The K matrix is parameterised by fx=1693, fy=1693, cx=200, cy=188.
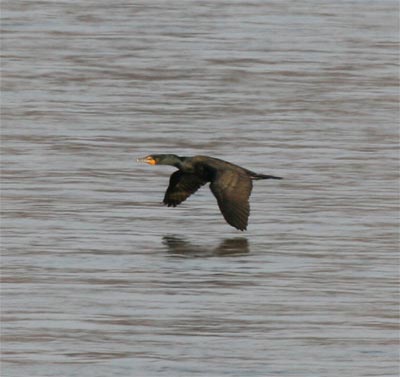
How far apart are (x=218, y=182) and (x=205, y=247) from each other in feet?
2.49

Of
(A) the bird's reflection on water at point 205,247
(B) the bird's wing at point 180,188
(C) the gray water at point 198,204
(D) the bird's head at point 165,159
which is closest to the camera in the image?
(C) the gray water at point 198,204

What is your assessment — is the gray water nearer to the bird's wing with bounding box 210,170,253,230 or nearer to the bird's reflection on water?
the bird's reflection on water

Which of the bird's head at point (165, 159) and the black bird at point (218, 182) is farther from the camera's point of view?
the bird's head at point (165, 159)

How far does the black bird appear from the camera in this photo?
12141 mm

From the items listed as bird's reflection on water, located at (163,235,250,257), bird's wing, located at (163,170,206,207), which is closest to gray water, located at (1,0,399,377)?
bird's reflection on water, located at (163,235,250,257)

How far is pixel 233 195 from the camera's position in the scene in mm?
12219

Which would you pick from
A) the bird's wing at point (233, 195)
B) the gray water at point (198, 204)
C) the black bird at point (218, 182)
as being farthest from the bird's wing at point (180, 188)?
the bird's wing at point (233, 195)

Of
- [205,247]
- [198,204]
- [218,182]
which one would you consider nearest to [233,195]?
[218,182]

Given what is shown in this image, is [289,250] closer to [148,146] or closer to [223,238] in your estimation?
[223,238]

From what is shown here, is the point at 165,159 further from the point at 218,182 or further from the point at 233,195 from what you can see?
the point at 233,195

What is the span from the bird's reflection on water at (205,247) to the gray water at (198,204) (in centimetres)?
3

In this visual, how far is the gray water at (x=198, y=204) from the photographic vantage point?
880 centimetres

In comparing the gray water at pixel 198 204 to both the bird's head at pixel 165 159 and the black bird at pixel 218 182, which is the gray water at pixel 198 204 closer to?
the black bird at pixel 218 182

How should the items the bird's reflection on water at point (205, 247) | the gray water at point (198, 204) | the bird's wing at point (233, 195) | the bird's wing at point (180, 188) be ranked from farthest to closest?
1. the bird's wing at point (180, 188)
2. the bird's wing at point (233, 195)
3. the bird's reflection on water at point (205, 247)
4. the gray water at point (198, 204)
